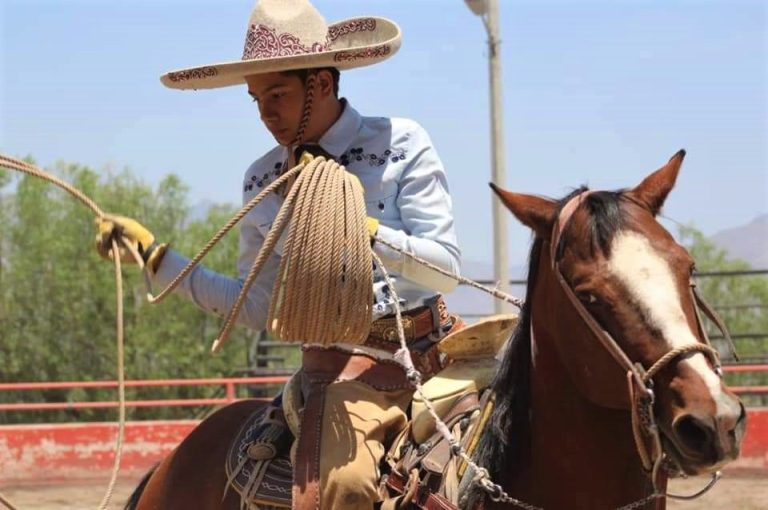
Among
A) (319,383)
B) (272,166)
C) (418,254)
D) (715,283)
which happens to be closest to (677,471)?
(418,254)

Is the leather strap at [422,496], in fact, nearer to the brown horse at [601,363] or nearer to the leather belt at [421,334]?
the brown horse at [601,363]

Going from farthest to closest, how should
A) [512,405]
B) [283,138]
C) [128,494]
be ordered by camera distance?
[128,494] → [283,138] → [512,405]

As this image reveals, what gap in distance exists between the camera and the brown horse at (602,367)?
2.49 meters

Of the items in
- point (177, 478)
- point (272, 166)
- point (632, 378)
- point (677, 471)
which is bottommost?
point (177, 478)

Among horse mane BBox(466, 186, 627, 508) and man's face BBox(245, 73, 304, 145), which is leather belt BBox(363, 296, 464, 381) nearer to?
horse mane BBox(466, 186, 627, 508)

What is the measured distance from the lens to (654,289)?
8.50 feet

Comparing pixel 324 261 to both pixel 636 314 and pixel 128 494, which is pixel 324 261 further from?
pixel 128 494

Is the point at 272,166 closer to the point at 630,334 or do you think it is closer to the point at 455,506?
the point at 455,506

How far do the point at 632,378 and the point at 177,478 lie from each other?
198 centimetres

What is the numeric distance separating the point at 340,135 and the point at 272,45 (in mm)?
368

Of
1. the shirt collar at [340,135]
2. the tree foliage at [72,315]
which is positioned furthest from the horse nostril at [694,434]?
the tree foliage at [72,315]

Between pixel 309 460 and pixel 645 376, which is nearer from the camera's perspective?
pixel 645 376

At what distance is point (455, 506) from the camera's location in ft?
10.1

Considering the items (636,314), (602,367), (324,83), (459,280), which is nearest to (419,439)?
(459,280)
